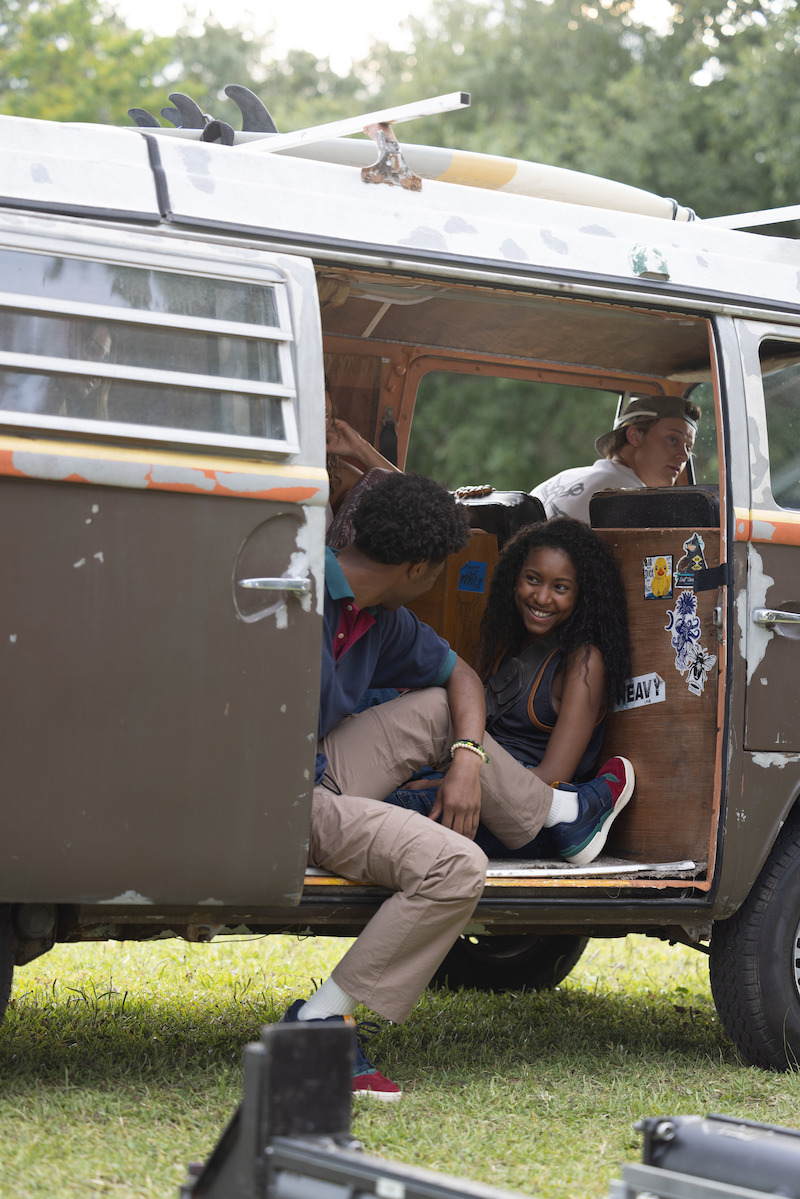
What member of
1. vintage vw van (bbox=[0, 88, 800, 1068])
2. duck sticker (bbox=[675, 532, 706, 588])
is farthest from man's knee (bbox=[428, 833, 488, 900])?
duck sticker (bbox=[675, 532, 706, 588])

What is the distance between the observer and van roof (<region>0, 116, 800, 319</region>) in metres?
3.32

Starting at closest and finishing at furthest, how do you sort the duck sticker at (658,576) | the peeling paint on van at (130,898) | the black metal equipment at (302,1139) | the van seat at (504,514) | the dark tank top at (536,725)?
the black metal equipment at (302,1139) < the peeling paint on van at (130,898) < the duck sticker at (658,576) < the dark tank top at (536,725) < the van seat at (504,514)

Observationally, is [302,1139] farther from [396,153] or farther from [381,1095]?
[396,153]

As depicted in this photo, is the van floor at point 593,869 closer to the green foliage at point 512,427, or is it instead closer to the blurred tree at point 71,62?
the green foliage at point 512,427

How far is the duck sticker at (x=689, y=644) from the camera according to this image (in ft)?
13.6

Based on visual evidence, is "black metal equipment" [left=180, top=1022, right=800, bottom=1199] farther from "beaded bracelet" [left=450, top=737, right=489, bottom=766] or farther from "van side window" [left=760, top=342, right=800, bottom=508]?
Result: "van side window" [left=760, top=342, right=800, bottom=508]

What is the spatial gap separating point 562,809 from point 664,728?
468mm

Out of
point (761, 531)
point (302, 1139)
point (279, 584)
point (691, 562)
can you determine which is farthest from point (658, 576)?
point (302, 1139)

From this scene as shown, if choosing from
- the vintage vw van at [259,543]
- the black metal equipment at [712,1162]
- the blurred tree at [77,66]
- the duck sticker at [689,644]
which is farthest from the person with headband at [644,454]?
the blurred tree at [77,66]

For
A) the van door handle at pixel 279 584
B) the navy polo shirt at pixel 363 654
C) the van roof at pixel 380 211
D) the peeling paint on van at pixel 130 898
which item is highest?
the van roof at pixel 380 211

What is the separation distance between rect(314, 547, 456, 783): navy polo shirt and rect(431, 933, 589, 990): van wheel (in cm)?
170

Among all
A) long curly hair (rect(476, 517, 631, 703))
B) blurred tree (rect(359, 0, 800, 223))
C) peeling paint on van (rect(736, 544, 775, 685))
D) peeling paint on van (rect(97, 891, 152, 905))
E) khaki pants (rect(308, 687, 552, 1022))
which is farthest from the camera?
blurred tree (rect(359, 0, 800, 223))

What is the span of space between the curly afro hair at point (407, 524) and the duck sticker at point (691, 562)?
31.0 inches

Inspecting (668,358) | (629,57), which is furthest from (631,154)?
(668,358)
